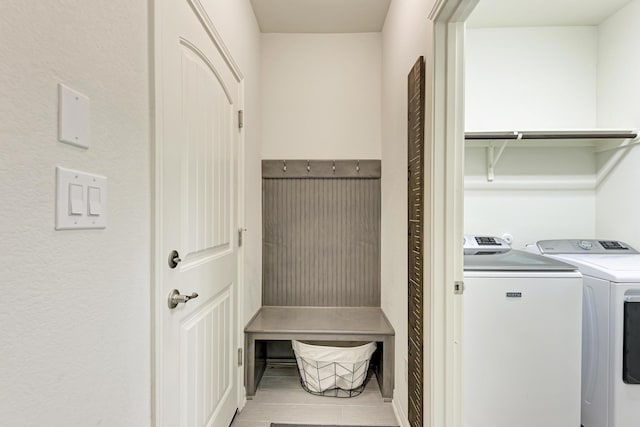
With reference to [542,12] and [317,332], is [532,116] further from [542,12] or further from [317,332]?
[317,332]

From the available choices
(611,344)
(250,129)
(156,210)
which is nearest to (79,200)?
(156,210)

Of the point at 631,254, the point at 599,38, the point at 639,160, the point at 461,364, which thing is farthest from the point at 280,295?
the point at 599,38

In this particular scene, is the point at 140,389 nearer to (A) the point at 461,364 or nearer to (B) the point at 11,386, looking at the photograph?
(B) the point at 11,386

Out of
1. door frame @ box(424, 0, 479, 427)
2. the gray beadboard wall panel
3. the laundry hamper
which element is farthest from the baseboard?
the gray beadboard wall panel

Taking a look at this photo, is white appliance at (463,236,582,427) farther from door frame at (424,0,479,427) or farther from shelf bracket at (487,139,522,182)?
shelf bracket at (487,139,522,182)

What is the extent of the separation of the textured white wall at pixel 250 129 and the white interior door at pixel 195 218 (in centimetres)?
25

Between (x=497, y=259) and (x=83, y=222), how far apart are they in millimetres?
1952

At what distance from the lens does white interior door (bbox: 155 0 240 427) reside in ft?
3.38

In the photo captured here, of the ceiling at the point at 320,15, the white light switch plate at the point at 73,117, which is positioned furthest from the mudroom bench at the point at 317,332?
the ceiling at the point at 320,15

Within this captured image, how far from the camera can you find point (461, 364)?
→ 122cm

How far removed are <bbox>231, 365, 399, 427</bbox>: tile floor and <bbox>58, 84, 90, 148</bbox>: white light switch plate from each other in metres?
1.82

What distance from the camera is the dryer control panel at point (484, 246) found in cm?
203

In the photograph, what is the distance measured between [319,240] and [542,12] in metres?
2.38

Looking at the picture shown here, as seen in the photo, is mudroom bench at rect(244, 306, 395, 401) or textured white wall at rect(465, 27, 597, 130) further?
textured white wall at rect(465, 27, 597, 130)
